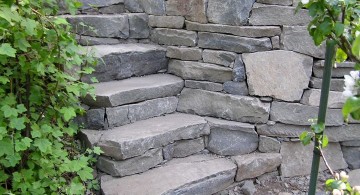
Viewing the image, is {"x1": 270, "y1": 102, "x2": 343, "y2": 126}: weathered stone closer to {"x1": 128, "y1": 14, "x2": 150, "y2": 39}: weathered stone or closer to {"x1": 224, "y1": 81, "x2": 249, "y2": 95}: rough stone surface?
{"x1": 224, "y1": 81, "x2": 249, "y2": 95}: rough stone surface

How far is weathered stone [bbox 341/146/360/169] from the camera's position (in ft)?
8.57

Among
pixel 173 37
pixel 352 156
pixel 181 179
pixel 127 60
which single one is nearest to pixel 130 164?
pixel 181 179

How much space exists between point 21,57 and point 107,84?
82 centimetres

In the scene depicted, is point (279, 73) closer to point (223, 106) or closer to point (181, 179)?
point (223, 106)

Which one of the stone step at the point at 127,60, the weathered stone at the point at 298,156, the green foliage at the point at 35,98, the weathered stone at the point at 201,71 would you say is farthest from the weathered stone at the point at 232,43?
the green foliage at the point at 35,98

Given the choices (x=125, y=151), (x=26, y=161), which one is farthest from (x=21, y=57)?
(x=125, y=151)

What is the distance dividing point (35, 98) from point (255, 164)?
136 centimetres

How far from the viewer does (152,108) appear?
2545 millimetres

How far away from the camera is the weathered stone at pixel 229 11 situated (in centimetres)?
245

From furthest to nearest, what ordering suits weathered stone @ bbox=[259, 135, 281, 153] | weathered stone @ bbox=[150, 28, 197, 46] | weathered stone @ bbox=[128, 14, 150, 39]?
weathered stone @ bbox=[128, 14, 150, 39], weathered stone @ bbox=[150, 28, 197, 46], weathered stone @ bbox=[259, 135, 281, 153]

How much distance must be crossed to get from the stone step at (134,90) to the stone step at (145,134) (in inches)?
6.1

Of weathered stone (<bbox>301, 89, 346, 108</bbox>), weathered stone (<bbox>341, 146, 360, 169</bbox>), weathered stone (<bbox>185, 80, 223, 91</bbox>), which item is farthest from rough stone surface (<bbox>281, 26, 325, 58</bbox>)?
weathered stone (<bbox>341, 146, 360, 169</bbox>)

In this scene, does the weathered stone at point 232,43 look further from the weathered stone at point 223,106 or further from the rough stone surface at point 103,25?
the rough stone surface at point 103,25

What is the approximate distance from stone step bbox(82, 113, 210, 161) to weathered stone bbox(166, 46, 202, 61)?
0.40 m
